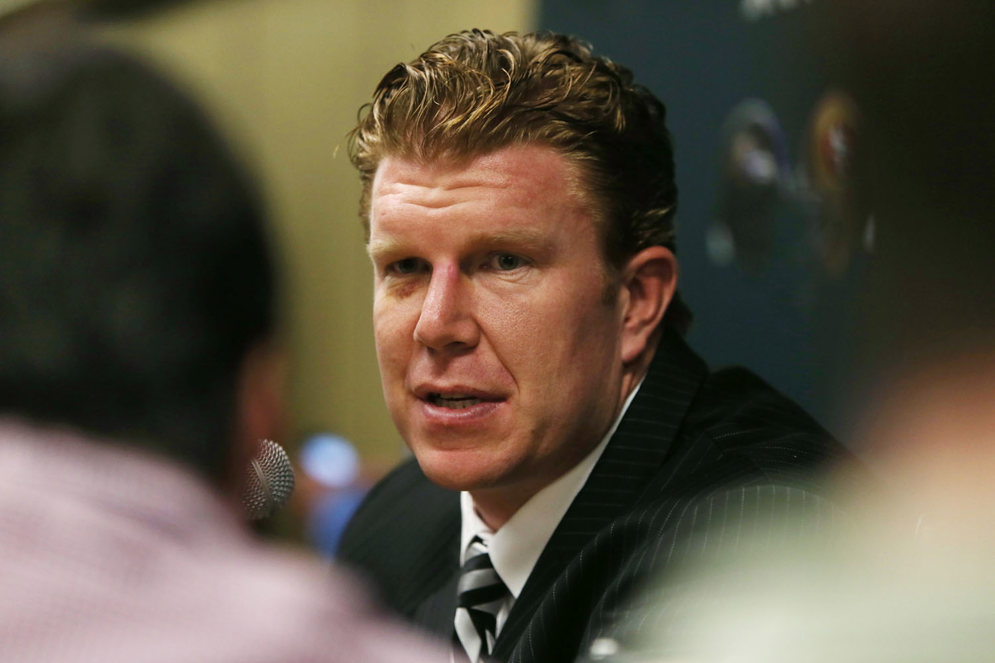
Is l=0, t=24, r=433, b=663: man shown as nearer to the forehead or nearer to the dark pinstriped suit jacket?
the dark pinstriped suit jacket

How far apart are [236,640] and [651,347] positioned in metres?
1.26

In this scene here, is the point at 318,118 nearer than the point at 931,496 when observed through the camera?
No

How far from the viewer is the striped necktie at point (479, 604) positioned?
5.71 ft

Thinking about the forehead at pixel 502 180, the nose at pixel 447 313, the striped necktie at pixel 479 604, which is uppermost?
the forehead at pixel 502 180

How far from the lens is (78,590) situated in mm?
693

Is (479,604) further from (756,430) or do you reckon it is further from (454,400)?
(756,430)

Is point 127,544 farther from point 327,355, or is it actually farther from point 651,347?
point 327,355

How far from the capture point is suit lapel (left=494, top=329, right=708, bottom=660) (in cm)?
166

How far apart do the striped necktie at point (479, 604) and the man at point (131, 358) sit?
1.02 meters

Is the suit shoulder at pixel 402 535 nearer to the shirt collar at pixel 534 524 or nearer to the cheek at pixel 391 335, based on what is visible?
the shirt collar at pixel 534 524

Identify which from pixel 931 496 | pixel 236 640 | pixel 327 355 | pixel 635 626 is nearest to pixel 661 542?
pixel 635 626

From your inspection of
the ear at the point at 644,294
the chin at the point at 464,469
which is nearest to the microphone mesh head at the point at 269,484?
the chin at the point at 464,469

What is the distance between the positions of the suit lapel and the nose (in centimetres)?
27

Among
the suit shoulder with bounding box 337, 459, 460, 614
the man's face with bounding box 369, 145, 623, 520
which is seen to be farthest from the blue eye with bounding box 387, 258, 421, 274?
the suit shoulder with bounding box 337, 459, 460, 614
